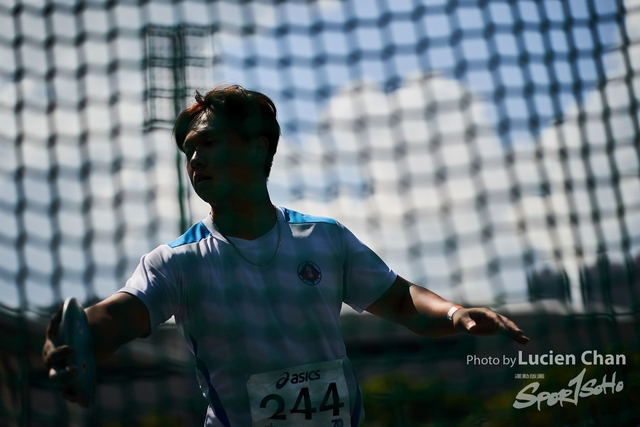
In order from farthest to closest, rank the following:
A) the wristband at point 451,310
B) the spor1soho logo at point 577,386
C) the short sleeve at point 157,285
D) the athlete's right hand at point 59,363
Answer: the spor1soho logo at point 577,386
the wristband at point 451,310
the short sleeve at point 157,285
the athlete's right hand at point 59,363

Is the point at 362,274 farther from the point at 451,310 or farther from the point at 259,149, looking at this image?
the point at 259,149

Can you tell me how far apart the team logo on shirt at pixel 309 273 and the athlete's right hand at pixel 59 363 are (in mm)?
718

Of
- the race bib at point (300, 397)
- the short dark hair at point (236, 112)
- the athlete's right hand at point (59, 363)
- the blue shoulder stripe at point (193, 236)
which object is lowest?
the race bib at point (300, 397)

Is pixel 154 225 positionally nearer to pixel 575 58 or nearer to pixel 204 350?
pixel 204 350

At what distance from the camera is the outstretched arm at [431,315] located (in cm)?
175

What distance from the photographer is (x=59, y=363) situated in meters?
1.44

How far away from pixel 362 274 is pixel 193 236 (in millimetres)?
522

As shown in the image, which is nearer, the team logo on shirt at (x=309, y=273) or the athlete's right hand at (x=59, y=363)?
the athlete's right hand at (x=59, y=363)

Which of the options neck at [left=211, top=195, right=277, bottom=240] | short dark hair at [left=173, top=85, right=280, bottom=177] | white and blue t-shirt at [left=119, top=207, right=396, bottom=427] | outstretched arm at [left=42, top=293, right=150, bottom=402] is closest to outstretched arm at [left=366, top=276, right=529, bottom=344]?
Result: white and blue t-shirt at [left=119, top=207, right=396, bottom=427]

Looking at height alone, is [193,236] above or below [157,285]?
above

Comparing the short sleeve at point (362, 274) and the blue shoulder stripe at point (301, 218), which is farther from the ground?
the blue shoulder stripe at point (301, 218)

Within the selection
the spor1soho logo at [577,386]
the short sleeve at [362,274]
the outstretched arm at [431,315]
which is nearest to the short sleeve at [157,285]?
the short sleeve at [362,274]

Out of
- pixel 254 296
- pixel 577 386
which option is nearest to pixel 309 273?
pixel 254 296

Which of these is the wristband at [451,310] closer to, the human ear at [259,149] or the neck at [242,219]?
the neck at [242,219]
